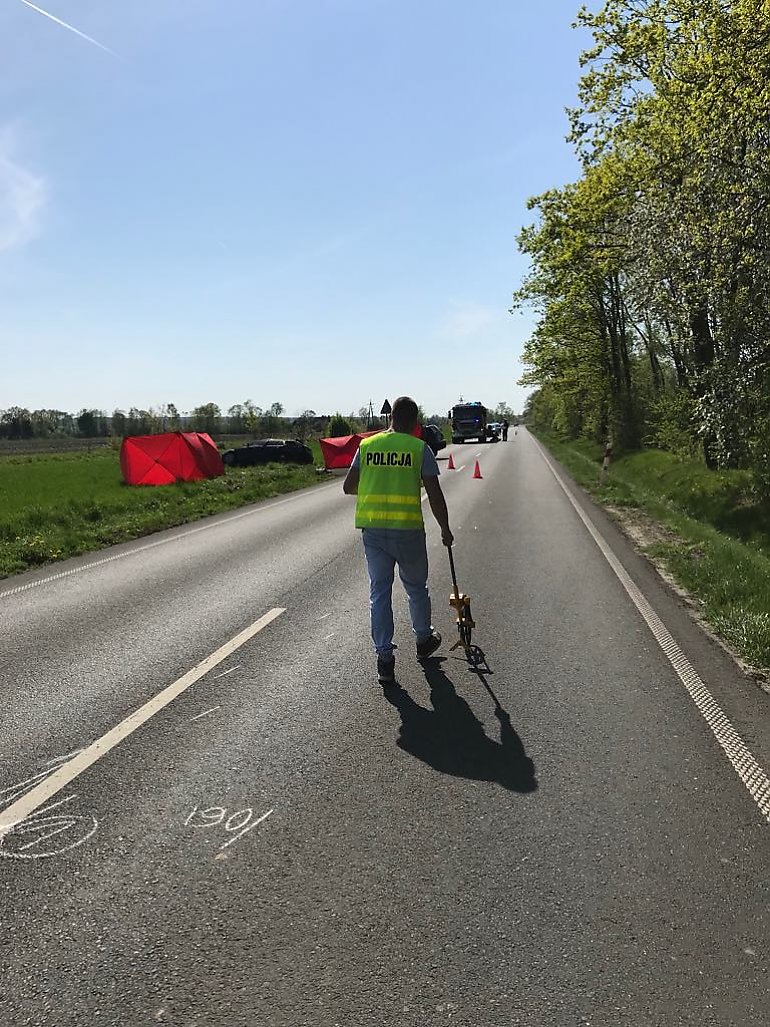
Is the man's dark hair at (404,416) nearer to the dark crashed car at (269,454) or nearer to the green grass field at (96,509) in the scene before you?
the green grass field at (96,509)

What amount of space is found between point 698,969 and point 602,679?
2974 mm

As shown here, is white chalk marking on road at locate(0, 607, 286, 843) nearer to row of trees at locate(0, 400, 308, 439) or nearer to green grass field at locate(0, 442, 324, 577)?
green grass field at locate(0, 442, 324, 577)

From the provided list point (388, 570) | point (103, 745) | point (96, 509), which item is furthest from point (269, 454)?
point (103, 745)

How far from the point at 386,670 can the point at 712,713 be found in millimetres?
2201

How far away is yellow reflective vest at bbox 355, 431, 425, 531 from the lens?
5.36 meters

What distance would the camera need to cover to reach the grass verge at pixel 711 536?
6.74 m

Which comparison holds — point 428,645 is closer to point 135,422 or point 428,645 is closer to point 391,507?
point 391,507

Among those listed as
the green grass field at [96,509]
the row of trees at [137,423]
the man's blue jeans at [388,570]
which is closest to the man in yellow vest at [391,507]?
the man's blue jeans at [388,570]

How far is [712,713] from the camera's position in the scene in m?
4.68

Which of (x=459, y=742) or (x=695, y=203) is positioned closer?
(x=459, y=742)

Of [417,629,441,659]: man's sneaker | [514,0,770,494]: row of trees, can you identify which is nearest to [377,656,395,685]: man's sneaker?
[417,629,441,659]: man's sneaker

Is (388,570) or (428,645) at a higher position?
(388,570)

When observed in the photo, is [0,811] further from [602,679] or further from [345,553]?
[345,553]

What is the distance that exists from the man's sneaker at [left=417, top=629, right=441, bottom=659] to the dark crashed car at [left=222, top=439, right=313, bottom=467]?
28745mm
